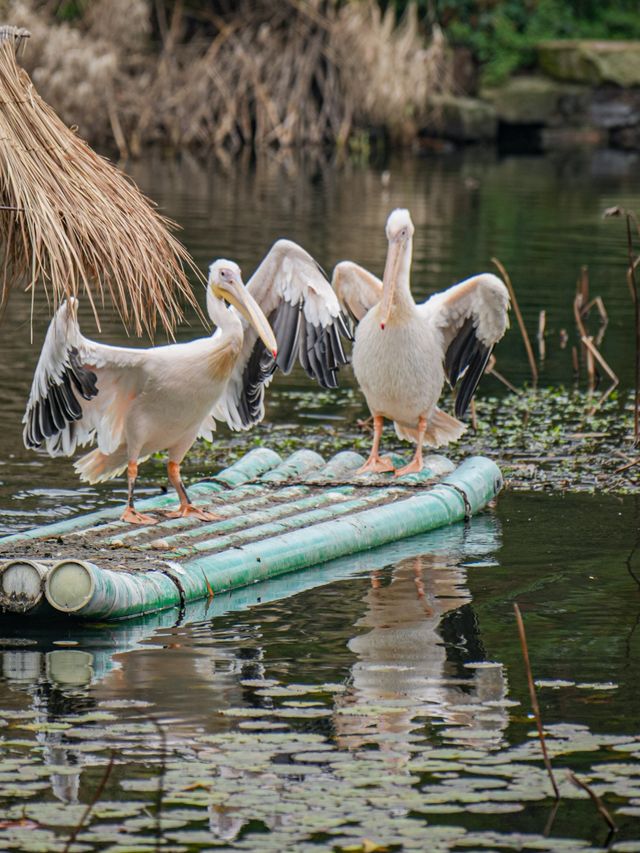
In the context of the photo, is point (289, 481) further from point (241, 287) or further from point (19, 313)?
point (19, 313)

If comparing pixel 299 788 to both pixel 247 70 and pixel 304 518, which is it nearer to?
pixel 304 518

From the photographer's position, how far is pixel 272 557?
6211 millimetres

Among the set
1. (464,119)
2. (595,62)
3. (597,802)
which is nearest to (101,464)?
(597,802)

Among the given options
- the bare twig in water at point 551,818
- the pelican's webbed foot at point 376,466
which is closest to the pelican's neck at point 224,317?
the pelican's webbed foot at point 376,466

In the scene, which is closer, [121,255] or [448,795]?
[448,795]

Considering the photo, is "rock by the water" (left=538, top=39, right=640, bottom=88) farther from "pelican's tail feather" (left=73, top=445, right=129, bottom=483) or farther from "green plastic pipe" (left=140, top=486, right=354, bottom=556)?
"pelican's tail feather" (left=73, top=445, right=129, bottom=483)

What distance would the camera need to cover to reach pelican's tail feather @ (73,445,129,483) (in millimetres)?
6707

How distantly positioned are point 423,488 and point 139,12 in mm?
18112

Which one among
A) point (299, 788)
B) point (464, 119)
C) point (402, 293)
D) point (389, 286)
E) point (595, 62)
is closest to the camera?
point (299, 788)

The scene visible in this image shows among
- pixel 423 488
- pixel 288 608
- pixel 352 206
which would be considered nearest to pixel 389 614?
pixel 288 608

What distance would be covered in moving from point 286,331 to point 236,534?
4.69ft

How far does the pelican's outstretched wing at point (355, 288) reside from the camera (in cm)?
797

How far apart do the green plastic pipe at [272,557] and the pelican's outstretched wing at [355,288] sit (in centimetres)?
103

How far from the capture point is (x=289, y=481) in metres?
7.29
